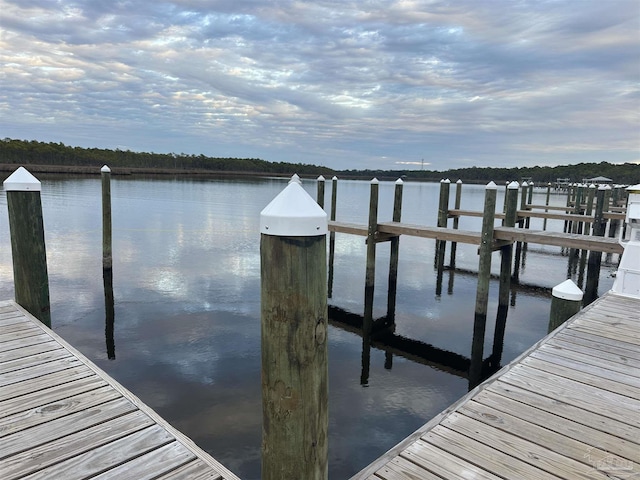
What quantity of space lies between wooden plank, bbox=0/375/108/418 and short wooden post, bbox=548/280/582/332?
516 cm

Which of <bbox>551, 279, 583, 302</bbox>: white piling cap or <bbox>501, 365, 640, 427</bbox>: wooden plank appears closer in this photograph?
<bbox>501, 365, 640, 427</bbox>: wooden plank

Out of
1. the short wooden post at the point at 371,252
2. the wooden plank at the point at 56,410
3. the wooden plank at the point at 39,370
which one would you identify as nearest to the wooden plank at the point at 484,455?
the wooden plank at the point at 56,410

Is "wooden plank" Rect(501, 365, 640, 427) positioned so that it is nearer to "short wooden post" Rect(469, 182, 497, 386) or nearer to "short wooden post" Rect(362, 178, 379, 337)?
"short wooden post" Rect(469, 182, 497, 386)

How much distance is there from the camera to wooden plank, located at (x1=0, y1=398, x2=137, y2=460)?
8.19 ft

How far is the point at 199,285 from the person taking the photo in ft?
40.8

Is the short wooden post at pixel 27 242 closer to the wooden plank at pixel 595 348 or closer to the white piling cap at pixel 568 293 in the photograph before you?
the wooden plank at pixel 595 348

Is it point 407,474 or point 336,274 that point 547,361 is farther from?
point 336,274

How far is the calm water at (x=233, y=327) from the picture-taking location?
5996 mm

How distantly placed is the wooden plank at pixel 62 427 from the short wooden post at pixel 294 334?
1.48 meters

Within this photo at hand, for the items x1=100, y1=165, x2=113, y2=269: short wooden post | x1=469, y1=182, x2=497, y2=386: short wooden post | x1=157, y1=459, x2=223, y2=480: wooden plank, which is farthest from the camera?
x1=100, y1=165, x2=113, y2=269: short wooden post

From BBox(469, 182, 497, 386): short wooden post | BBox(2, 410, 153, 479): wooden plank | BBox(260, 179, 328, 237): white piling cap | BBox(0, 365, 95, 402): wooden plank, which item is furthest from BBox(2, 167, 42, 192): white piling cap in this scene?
BBox(469, 182, 497, 386): short wooden post

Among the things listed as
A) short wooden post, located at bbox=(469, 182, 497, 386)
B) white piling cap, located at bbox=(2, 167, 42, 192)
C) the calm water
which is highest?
white piling cap, located at bbox=(2, 167, 42, 192)

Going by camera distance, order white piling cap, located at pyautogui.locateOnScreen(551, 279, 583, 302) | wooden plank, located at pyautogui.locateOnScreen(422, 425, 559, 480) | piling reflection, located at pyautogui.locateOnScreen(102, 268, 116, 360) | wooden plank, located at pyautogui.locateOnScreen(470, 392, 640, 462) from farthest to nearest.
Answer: piling reflection, located at pyautogui.locateOnScreen(102, 268, 116, 360) → white piling cap, located at pyautogui.locateOnScreen(551, 279, 583, 302) → wooden plank, located at pyautogui.locateOnScreen(470, 392, 640, 462) → wooden plank, located at pyautogui.locateOnScreen(422, 425, 559, 480)

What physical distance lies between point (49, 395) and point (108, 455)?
1.02 m
